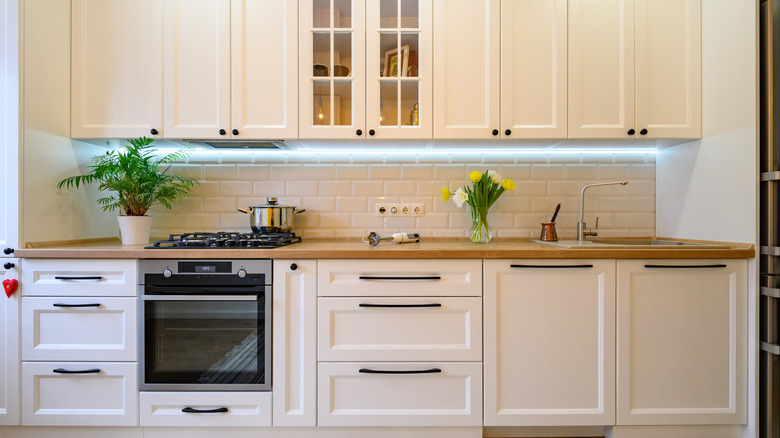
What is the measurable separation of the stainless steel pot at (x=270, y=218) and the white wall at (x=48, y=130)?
32.7 inches

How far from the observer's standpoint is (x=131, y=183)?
216 cm

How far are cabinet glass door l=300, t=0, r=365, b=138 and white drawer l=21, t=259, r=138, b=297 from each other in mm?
1012

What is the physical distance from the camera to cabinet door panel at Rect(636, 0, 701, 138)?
6.89 ft

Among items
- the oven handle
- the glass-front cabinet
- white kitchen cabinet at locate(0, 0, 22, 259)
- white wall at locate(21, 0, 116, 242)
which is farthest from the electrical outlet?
white kitchen cabinet at locate(0, 0, 22, 259)

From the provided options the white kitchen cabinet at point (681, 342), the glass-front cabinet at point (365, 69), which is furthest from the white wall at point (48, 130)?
the white kitchen cabinet at point (681, 342)

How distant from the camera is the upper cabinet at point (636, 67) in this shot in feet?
6.90

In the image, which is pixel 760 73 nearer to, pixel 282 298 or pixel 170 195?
pixel 282 298

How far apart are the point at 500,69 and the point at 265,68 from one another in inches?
45.7

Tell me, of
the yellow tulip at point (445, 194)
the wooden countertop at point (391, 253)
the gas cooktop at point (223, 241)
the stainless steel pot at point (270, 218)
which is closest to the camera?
the wooden countertop at point (391, 253)

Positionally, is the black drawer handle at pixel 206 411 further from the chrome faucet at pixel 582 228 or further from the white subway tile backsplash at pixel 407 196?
the chrome faucet at pixel 582 228

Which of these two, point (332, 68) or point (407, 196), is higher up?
point (332, 68)

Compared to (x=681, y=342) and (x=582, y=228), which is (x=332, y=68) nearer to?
(x=582, y=228)

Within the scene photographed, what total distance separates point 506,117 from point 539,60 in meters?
0.32

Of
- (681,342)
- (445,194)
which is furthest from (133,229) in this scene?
(681,342)
